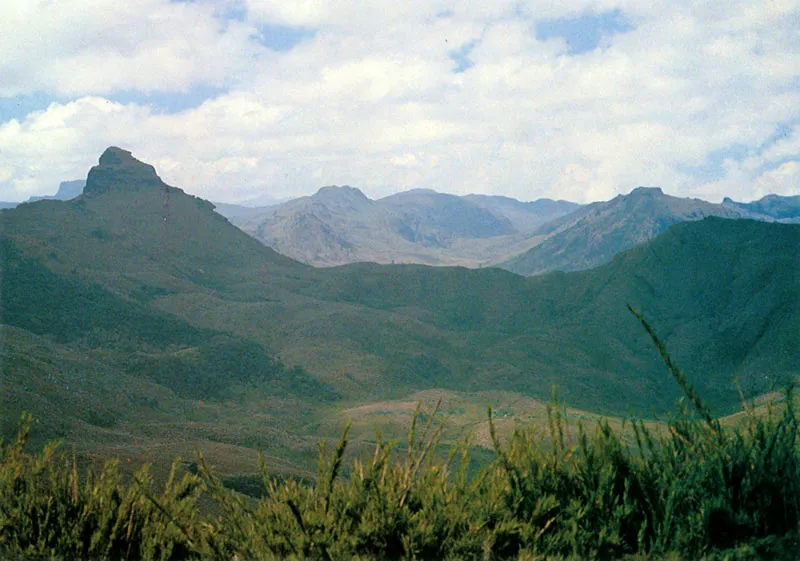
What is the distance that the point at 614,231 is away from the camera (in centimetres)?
15375

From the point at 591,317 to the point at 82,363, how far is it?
147 ft

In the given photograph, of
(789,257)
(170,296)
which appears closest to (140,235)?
(170,296)

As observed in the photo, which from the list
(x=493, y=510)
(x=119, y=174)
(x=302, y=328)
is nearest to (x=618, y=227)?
(x=119, y=174)

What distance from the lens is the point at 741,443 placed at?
17.4 feet

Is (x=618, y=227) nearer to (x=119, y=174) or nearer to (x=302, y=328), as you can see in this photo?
(x=119, y=174)

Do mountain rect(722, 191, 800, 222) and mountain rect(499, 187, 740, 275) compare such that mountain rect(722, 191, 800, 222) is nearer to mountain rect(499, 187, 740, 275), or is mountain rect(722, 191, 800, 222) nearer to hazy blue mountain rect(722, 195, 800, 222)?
hazy blue mountain rect(722, 195, 800, 222)

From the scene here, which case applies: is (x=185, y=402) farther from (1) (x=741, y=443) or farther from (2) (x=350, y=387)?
(1) (x=741, y=443)

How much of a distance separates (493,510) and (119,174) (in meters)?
92.9

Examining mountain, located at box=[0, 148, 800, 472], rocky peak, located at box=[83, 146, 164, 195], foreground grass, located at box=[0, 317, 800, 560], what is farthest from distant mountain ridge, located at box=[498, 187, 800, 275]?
foreground grass, located at box=[0, 317, 800, 560]

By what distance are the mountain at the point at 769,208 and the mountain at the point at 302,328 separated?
360 ft

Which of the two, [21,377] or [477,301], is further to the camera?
[477,301]

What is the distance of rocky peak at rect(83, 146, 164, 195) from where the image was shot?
3388 inches

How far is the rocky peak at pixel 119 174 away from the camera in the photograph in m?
86.1

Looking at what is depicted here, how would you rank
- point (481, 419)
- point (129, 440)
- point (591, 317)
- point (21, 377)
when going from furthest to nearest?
point (591, 317), point (481, 419), point (21, 377), point (129, 440)
